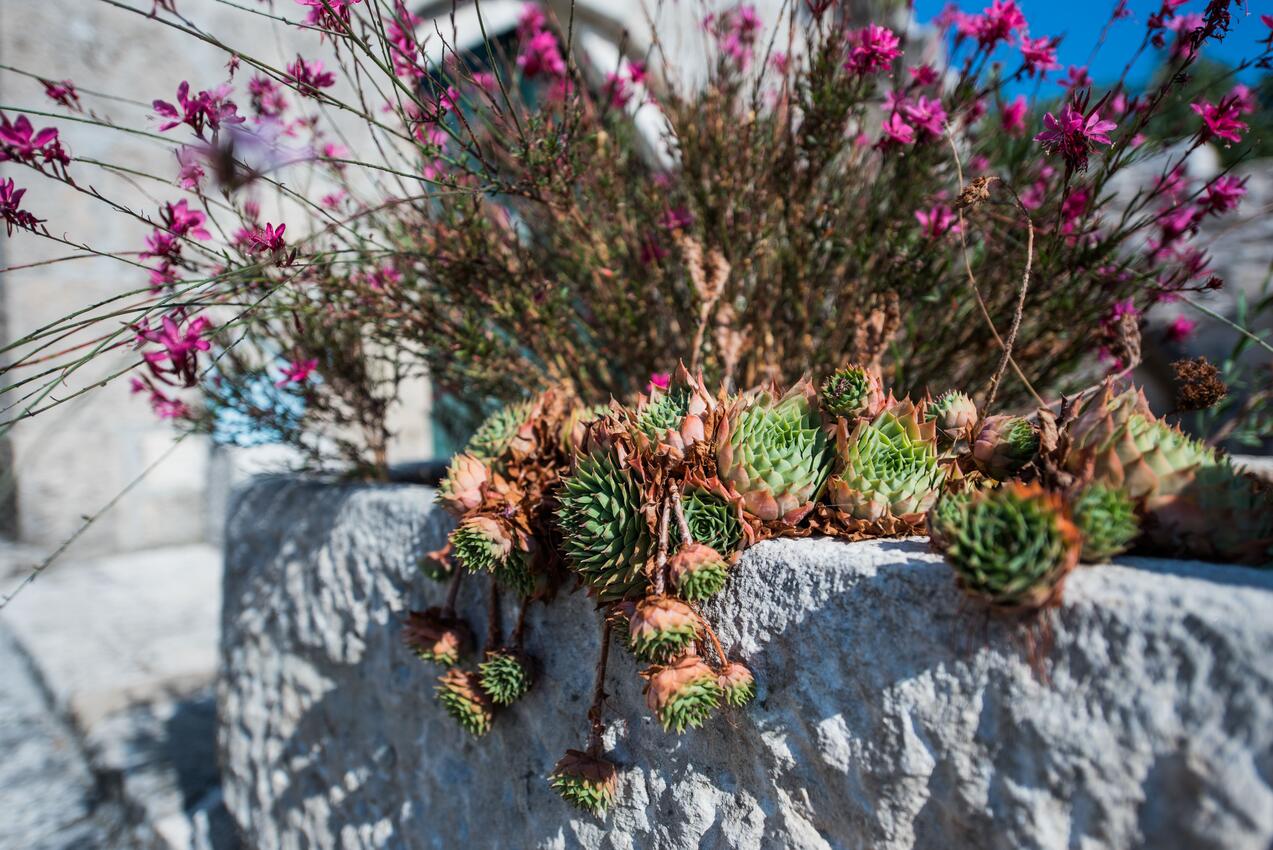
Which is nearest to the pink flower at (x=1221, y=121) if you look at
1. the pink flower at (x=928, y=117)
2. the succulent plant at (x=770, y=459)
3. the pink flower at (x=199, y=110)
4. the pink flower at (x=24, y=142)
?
the pink flower at (x=928, y=117)

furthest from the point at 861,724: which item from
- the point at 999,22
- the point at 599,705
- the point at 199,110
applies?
the point at 199,110

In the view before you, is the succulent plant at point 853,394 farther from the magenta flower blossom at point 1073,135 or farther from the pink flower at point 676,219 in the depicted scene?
the pink flower at point 676,219

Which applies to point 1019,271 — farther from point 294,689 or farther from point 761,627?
point 294,689

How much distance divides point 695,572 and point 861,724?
268mm

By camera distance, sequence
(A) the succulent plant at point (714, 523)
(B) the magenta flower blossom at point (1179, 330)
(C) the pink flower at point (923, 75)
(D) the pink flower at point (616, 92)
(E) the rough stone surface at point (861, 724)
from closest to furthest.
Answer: (E) the rough stone surface at point (861, 724), (A) the succulent plant at point (714, 523), (C) the pink flower at point (923, 75), (B) the magenta flower blossom at point (1179, 330), (D) the pink flower at point (616, 92)

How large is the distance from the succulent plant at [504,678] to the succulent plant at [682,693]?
37 centimetres

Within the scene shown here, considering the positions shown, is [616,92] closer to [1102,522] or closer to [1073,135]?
[1073,135]

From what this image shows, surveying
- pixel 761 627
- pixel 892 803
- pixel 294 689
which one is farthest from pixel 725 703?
pixel 294 689

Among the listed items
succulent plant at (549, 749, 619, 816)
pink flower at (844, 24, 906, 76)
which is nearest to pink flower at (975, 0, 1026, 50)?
pink flower at (844, 24, 906, 76)

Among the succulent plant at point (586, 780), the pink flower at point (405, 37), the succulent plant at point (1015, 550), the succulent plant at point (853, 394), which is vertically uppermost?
the pink flower at point (405, 37)

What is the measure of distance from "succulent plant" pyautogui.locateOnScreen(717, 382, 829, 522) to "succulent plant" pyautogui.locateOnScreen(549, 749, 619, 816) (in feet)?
1.39

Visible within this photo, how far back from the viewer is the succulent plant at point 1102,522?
33.5 inches

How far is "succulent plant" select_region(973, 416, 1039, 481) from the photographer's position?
1.10 m

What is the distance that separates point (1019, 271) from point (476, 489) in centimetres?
123
